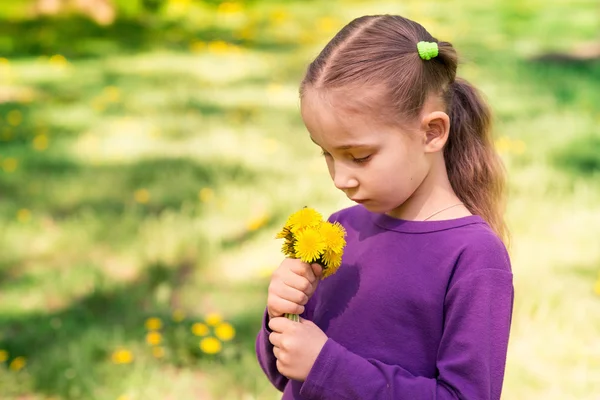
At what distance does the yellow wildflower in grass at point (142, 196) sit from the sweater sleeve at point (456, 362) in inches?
113

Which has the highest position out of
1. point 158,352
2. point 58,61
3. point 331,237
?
point 331,237

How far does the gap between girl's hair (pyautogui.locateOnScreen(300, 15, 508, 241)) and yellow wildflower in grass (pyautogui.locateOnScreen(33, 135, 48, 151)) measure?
3781 millimetres

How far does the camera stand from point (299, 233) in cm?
155

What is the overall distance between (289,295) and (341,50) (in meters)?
0.50

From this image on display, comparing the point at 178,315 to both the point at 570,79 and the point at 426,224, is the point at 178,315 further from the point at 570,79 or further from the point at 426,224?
the point at 570,79

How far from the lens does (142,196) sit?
430 centimetres

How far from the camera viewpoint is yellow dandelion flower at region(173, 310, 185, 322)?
10.3ft

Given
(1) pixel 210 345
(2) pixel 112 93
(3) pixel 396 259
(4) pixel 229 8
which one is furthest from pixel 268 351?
(4) pixel 229 8

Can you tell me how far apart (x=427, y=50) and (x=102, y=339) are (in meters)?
1.98

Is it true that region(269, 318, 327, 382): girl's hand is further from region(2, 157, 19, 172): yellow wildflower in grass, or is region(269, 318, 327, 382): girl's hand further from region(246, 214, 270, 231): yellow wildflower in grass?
region(2, 157, 19, 172): yellow wildflower in grass

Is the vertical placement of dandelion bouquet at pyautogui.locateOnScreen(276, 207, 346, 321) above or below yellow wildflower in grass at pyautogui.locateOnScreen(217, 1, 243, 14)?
above

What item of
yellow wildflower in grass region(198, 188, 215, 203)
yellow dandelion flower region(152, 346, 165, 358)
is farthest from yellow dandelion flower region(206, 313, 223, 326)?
yellow wildflower in grass region(198, 188, 215, 203)

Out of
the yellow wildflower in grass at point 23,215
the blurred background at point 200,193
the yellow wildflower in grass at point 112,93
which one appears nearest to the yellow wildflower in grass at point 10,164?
the blurred background at point 200,193

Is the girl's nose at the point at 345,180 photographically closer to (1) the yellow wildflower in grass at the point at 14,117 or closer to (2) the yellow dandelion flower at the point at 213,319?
(2) the yellow dandelion flower at the point at 213,319
